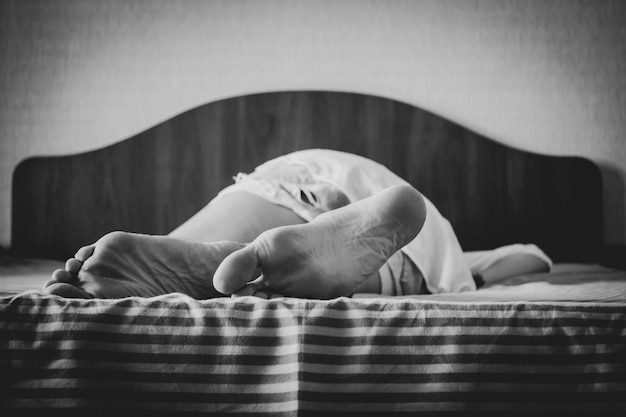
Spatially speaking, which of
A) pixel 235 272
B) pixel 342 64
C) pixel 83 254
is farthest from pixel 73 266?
pixel 342 64

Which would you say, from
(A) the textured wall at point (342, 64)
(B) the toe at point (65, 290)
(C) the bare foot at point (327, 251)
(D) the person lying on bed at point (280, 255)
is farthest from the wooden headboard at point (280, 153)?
(B) the toe at point (65, 290)

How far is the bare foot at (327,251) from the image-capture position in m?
0.65

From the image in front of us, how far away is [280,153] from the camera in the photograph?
1.66m

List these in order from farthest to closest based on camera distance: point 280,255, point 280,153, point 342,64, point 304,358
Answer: point 342,64 < point 280,153 < point 280,255 < point 304,358

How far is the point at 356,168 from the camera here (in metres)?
1.09

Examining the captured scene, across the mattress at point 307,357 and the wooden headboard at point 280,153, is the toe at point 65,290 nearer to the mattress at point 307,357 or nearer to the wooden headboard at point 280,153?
the mattress at point 307,357

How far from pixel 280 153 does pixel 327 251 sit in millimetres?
987

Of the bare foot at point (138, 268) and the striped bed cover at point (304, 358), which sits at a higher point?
the bare foot at point (138, 268)

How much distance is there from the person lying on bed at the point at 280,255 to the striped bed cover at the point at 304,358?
83 mm

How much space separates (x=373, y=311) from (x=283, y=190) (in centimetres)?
47

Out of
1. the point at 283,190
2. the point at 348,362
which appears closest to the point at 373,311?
the point at 348,362

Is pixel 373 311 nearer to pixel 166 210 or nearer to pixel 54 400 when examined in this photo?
pixel 54 400

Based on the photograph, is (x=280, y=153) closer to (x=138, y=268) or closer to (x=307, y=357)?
(x=138, y=268)

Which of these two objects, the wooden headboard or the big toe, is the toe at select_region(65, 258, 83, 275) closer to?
the big toe
